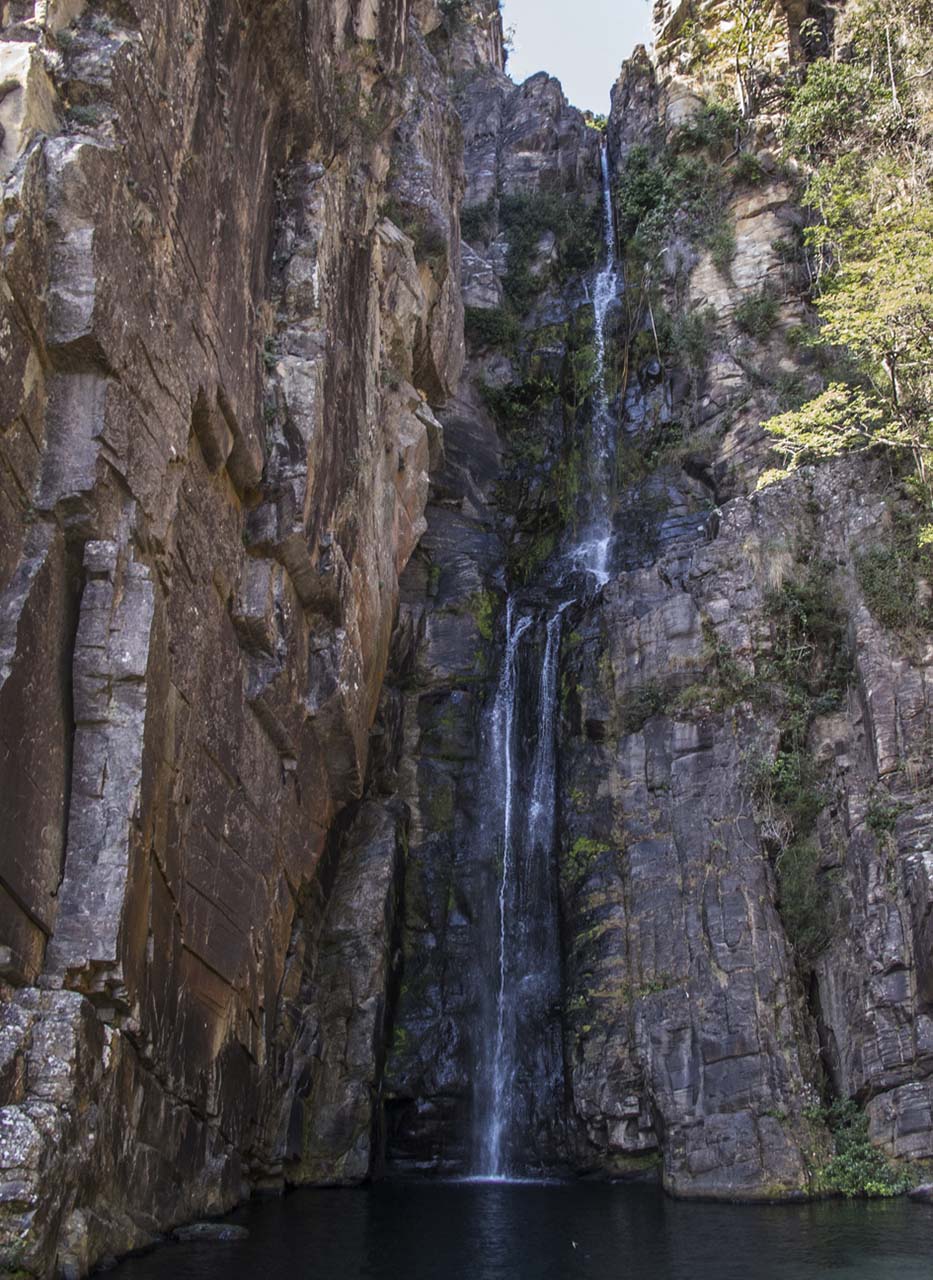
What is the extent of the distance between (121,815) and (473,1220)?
27.2ft

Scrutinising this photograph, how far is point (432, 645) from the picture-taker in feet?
94.1

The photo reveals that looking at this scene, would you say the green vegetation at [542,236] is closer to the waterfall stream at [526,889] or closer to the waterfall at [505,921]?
the waterfall stream at [526,889]

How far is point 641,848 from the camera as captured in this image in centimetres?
2367

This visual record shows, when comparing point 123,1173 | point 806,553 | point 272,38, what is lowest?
point 123,1173

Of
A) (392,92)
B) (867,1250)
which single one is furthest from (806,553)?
(867,1250)

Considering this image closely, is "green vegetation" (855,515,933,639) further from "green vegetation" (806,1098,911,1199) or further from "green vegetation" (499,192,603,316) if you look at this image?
"green vegetation" (499,192,603,316)

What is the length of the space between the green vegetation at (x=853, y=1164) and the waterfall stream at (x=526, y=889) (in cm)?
521

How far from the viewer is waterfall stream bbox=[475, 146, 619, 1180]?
22.7 metres

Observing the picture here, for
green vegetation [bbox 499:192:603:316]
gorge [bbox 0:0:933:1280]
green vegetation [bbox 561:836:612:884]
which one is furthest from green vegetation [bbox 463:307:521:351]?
green vegetation [bbox 561:836:612:884]

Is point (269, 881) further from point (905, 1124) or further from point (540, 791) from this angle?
point (905, 1124)

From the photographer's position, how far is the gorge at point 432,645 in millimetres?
12664

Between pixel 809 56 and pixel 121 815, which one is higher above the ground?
pixel 809 56

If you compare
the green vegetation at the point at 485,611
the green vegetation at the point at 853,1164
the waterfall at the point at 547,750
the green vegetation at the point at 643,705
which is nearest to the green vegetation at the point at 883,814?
the green vegetation at the point at 853,1164

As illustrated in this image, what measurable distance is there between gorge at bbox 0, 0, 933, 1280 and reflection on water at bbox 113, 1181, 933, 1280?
1.43 ft
